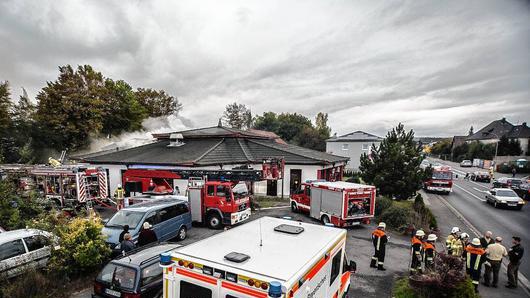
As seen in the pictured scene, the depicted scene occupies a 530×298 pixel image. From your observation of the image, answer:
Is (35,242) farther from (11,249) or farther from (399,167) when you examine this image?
(399,167)

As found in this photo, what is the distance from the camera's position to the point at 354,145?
4734 cm

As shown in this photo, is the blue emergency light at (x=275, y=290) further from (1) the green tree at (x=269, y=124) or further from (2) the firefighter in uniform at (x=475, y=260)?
(1) the green tree at (x=269, y=124)

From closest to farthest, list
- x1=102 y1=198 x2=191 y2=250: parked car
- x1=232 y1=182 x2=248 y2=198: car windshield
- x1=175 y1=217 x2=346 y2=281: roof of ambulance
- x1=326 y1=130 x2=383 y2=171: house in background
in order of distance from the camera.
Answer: x1=175 y1=217 x2=346 y2=281: roof of ambulance, x1=102 y1=198 x2=191 y2=250: parked car, x1=232 y1=182 x2=248 y2=198: car windshield, x1=326 y1=130 x2=383 y2=171: house in background

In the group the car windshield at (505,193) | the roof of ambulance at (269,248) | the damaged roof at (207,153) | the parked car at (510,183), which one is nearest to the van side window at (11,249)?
the roof of ambulance at (269,248)

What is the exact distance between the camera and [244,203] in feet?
48.0

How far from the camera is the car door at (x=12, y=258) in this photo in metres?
7.21

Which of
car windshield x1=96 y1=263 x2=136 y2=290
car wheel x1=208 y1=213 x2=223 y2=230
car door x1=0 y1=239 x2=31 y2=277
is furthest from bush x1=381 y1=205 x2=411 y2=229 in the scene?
car door x1=0 y1=239 x2=31 y2=277

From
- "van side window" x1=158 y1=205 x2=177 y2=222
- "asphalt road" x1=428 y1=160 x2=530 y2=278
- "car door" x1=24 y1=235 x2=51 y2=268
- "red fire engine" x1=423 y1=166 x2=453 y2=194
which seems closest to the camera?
"car door" x1=24 y1=235 x2=51 y2=268

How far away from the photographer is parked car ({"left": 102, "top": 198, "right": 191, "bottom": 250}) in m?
9.76

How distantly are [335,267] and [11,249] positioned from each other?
9.08m

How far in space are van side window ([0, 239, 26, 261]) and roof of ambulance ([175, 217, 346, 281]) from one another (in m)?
6.77

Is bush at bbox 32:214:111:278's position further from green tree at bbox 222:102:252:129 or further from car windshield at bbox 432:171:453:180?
green tree at bbox 222:102:252:129

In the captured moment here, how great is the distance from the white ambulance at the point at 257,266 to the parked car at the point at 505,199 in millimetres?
22124

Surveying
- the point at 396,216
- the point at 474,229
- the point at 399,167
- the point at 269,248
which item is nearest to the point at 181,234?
the point at 269,248
